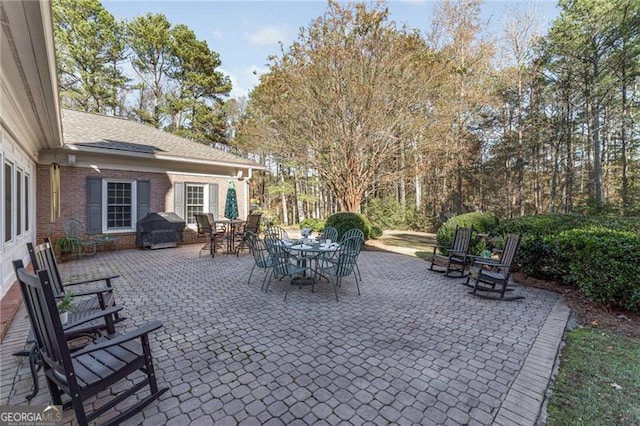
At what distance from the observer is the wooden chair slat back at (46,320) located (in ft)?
5.72

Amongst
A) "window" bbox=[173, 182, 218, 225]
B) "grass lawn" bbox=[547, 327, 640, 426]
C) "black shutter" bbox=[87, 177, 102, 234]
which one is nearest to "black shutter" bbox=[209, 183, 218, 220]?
"window" bbox=[173, 182, 218, 225]

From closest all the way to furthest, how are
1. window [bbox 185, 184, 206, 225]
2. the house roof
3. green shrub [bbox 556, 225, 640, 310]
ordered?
→ green shrub [bbox 556, 225, 640, 310], the house roof, window [bbox 185, 184, 206, 225]

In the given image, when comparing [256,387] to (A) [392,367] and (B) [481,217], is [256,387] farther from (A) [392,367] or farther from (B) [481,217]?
(B) [481,217]

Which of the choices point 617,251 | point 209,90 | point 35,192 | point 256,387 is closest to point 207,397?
point 256,387

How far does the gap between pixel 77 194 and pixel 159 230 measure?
7.60 feet

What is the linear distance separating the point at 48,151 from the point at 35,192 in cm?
118

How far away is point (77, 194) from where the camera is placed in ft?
27.1

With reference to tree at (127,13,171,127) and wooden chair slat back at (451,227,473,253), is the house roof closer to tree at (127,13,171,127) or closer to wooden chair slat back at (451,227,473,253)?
tree at (127,13,171,127)

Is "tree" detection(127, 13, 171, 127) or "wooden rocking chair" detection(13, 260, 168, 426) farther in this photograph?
"tree" detection(127, 13, 171, 127)

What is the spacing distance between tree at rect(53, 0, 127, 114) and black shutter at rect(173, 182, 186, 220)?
36.1 feet

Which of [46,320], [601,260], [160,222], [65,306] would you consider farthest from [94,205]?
[601,260]

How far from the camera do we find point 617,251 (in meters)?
4.13

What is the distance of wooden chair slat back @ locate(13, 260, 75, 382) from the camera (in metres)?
1.74

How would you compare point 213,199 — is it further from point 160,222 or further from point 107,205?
point 107,205
